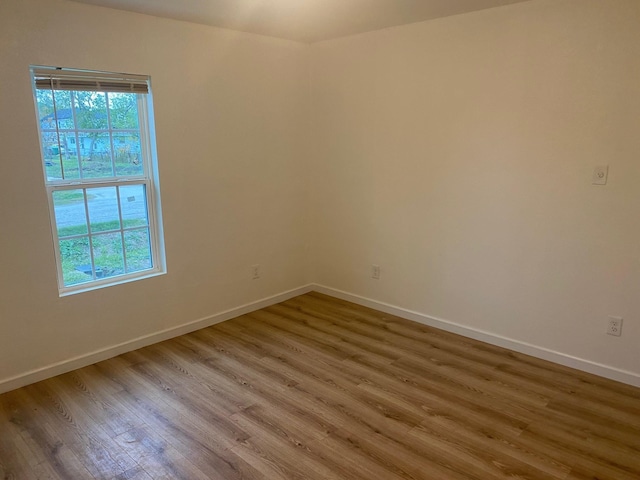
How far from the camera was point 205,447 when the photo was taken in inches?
89.4

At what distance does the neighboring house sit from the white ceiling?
724mm

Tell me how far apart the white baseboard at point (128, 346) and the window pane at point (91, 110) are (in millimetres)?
1516

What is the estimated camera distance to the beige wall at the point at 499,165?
2.71m

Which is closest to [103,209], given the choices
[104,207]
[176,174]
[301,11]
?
[104,207]

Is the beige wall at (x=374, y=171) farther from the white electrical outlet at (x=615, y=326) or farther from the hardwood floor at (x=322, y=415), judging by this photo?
the hardwood floor at (x=322, y=415)

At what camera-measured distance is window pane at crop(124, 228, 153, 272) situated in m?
3.32

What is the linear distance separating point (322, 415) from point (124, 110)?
239 centimetres

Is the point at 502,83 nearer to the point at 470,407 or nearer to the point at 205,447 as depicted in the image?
the point at 470,407

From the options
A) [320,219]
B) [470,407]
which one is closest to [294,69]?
[320,219]

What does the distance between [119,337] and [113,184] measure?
1077 millimetres

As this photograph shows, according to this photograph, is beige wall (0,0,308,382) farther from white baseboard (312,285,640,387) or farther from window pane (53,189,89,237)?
white baseboard (312,285,640,387)

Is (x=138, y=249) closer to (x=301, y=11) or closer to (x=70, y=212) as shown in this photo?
(x=70, y=212)

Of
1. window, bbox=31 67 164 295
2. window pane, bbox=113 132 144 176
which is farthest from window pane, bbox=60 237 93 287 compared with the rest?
window pane, bbox=113 132 144 176

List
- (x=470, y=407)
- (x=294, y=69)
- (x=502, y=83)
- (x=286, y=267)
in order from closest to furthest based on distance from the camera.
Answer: (x=470, y=407) → (x=502, y=83) → (x=294, y=69) → (x=286, y=267)
